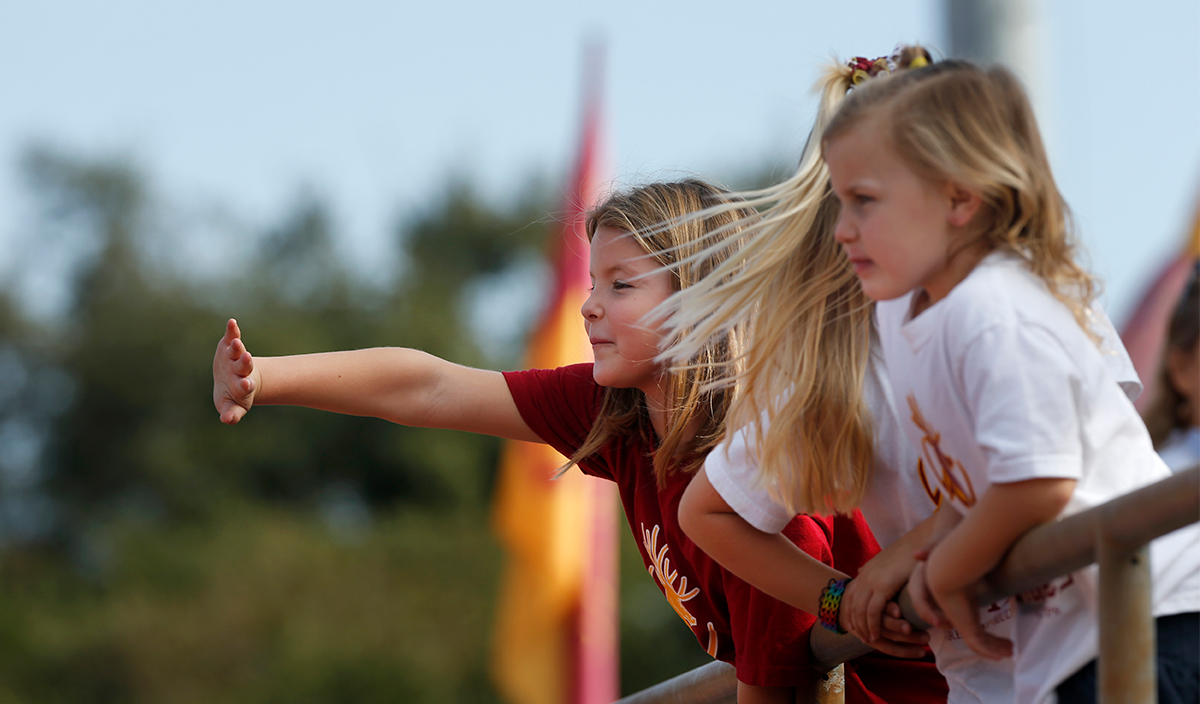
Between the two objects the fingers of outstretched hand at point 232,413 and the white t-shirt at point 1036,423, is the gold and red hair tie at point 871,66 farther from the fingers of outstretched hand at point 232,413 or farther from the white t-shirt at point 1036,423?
the fingers of outstretched hand at point 232,413

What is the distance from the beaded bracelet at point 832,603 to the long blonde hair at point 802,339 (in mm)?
93

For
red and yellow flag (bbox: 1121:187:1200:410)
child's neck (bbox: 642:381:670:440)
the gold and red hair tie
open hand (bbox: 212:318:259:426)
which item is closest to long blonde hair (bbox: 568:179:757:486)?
child's neck (bbox: 642:381:670:440)

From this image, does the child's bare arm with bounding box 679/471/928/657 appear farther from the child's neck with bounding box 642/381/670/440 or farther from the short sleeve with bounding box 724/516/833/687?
the child's neck with bounding box 642/381/670/440

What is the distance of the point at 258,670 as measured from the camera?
22.9 m

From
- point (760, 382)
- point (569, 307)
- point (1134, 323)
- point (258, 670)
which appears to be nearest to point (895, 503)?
point (760, 382)

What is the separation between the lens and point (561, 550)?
30.1 feet

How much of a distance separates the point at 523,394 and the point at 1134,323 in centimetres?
433

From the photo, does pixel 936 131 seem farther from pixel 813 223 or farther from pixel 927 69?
pixel 813 223

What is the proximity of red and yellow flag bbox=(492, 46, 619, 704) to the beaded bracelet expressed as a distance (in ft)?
23.4

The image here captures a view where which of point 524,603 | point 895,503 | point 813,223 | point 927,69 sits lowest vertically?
point 524,603

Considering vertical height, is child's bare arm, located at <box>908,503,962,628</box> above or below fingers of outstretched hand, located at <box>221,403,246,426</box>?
below

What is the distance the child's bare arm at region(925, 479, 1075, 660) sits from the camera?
1256mm

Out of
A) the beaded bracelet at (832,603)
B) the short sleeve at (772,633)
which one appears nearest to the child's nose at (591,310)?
the short sleeve at (772,633)

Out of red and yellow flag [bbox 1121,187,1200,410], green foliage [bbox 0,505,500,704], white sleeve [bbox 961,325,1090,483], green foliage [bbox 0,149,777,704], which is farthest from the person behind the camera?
green foliage [bbox 0,149,777,704]
